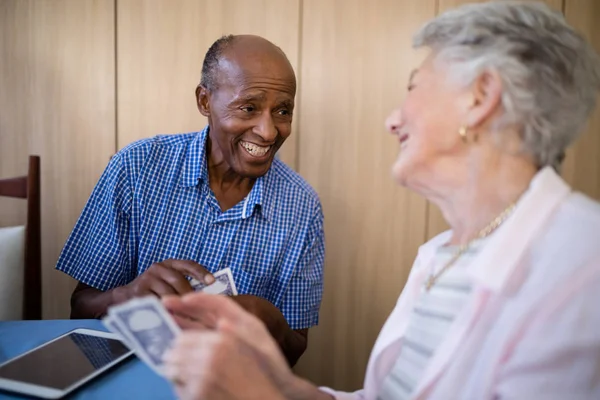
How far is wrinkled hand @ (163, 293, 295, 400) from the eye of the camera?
1.97ft

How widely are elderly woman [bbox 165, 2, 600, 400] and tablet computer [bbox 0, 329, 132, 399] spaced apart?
191 mm

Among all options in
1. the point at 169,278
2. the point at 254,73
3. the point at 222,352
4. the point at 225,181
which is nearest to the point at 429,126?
Answer: the point at 222,352

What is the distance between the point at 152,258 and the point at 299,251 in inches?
20.0

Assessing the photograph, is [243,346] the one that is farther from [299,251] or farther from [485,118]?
[299,251]

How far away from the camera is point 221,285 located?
1.30 meters

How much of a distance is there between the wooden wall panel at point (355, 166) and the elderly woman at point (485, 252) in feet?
4.24

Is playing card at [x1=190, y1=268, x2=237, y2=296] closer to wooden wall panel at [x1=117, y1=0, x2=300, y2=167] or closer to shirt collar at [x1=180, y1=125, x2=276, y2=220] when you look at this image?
shirt collar at [x1=180, y1=125, x2=276, y2=220]

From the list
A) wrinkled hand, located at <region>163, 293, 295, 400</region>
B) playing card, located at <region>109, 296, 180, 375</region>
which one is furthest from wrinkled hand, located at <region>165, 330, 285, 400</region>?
playing card, located at <region>109, 296, 180, 375</region>

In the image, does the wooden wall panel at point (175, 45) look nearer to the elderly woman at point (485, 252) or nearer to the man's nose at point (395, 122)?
the man's nose at point (395, 122)

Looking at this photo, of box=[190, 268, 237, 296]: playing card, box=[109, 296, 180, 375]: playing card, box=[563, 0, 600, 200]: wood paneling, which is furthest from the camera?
box=[563, 0, 600, 200]: wood paneling

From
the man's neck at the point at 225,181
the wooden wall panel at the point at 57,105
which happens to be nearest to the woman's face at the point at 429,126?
A: the man's neck at the point at 225,181

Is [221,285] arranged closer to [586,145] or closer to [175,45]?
[175,45]

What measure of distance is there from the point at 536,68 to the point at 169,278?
0.92 meters

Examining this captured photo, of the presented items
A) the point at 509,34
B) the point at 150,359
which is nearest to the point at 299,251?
the point at 150,359
